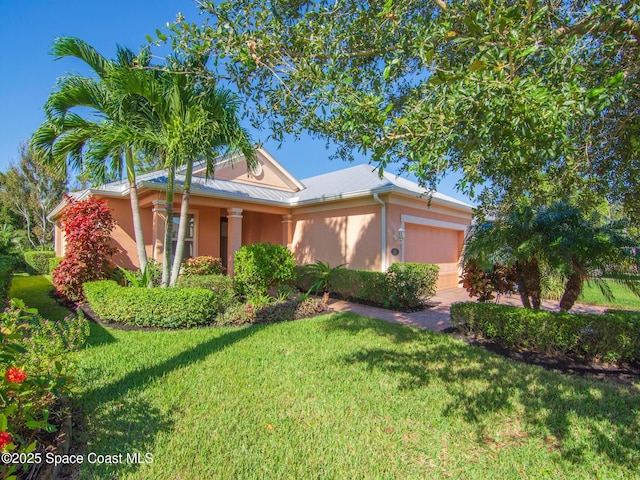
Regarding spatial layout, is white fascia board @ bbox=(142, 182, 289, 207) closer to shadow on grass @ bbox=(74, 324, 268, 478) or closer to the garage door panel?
the garage door panel

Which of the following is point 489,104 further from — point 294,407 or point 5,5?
point 5,5

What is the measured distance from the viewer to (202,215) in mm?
12641

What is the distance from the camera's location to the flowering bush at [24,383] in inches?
83.0

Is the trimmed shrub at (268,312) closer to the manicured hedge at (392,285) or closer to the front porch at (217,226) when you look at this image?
the manicured hedge at (392,285)

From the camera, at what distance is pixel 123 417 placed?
Result: 322 centimetres

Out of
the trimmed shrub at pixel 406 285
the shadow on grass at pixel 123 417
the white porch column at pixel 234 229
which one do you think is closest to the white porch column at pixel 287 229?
the white porch column at pixel 234 229

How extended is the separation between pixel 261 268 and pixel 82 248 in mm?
5305

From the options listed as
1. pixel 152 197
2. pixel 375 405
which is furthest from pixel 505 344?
pixel 152 197

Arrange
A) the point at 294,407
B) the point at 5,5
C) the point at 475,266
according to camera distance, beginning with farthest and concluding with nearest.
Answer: the point at 475,266 < the point at 5,5 < the point at 294,407

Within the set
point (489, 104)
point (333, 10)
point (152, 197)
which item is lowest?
point (489, 104)

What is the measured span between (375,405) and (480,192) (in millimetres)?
4322

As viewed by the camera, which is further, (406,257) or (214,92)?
(406,257)

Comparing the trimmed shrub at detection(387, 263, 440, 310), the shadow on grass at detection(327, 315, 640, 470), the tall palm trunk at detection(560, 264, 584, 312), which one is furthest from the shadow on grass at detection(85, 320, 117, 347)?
the tall palm trunk at detection(560, 264, 584, 312)

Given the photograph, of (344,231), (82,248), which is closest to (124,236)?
(82,248)
